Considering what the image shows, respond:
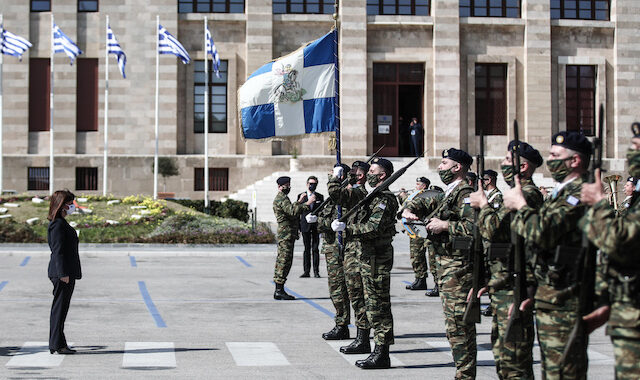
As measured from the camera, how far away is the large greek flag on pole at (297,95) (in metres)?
13.8

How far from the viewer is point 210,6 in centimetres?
4197

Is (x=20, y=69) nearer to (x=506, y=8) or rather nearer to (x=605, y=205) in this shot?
(x=506, y=8)

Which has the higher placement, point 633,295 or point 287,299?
point 633,295

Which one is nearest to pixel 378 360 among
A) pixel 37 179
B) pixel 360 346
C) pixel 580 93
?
pixel 360 346

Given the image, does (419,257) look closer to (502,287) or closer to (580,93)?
(502,287)

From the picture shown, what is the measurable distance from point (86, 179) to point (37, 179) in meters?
2.24

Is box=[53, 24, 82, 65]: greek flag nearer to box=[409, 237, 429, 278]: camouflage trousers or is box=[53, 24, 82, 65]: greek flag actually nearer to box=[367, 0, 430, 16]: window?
box=[367, 0, 430, 16]: window

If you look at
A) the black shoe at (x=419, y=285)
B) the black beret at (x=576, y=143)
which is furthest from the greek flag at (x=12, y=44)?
the black beret at (x=576, y=143)

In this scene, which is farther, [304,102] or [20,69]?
[20,69]

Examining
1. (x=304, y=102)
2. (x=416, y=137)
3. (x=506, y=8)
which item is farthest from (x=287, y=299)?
(x=506, y=8)

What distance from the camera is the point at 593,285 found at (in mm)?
5496

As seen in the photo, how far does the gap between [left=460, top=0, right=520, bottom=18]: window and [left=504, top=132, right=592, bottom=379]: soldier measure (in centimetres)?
3797

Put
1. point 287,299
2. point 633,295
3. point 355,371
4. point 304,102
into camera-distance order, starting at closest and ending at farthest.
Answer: point 633,295 → point 355,371 → point 304,102 → point 287,299

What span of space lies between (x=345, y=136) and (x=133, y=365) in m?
32.1
